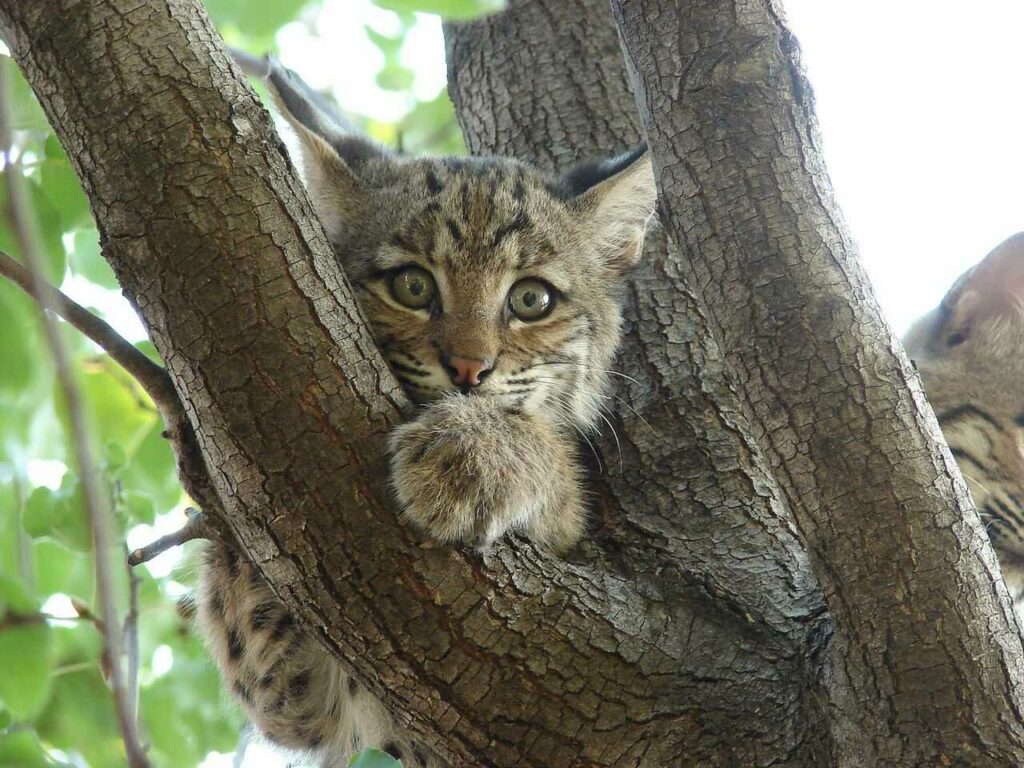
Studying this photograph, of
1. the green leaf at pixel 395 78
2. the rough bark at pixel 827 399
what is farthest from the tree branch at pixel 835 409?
the green leaf at pixel 395 78

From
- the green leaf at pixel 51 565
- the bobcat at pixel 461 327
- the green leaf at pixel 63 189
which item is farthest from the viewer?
the green leaf at pixel 51 565

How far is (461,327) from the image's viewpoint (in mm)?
3311

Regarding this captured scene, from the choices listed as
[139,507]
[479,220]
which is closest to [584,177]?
[479,220]

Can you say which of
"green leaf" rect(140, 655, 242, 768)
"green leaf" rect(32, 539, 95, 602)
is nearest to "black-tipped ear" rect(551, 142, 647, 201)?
"green leaf" rect(32, 539, 95, 602)

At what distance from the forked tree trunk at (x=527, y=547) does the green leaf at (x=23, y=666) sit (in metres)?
0.57

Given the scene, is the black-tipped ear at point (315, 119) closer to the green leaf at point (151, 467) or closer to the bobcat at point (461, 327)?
the bobcat at point (461, 327)

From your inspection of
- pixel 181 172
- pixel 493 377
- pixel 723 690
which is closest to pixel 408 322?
pixel 493 377

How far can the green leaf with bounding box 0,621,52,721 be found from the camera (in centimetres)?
260

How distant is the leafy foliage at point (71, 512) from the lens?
2627mm

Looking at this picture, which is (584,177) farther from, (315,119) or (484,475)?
(484,475)

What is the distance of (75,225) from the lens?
305 cm

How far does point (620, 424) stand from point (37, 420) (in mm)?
1877

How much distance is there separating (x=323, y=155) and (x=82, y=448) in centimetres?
208

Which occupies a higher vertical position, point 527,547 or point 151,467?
point 151,467
